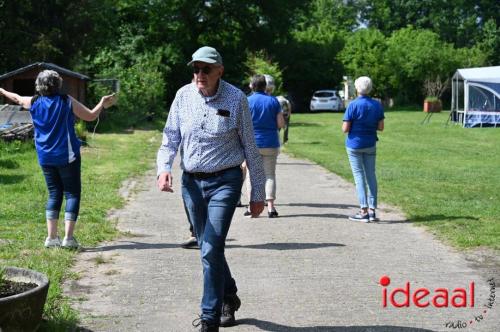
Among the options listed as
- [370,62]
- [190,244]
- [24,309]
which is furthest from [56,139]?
[370,62]

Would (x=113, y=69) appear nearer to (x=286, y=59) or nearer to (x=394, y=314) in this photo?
(x=286, y=59)

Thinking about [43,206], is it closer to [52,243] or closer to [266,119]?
[52,243]

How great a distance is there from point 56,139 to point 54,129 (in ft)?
0.32

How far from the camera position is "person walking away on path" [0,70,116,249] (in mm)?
8031

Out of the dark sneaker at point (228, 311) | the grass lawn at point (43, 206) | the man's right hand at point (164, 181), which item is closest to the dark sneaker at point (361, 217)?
the grass lawn at point (43, 206)

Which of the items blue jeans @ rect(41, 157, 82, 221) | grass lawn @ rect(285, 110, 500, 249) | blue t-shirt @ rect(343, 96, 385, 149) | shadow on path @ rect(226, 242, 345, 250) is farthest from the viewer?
blue t-shirt @ rect(343, 96, 385, 149)

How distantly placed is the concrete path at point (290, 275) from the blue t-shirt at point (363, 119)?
1017 millimetres

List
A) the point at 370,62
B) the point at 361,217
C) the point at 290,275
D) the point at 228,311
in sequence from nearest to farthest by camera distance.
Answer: the point at 228,311, the point at 290,275, the point at 361,217, the point at 370,62

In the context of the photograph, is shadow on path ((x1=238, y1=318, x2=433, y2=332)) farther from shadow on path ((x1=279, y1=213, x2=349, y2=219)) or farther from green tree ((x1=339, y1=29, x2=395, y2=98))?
green tree ((x1=339, y1=29, x2=395, y2=98))

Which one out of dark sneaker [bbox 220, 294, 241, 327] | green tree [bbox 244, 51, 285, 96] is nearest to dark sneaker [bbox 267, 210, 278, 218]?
dark sneaker [bbox 220, 294, 241, 327]

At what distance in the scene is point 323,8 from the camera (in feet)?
322

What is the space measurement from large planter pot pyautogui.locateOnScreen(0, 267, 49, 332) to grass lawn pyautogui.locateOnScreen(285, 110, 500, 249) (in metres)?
4.93

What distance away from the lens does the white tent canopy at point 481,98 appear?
121 ft

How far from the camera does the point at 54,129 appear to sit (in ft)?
26.3
